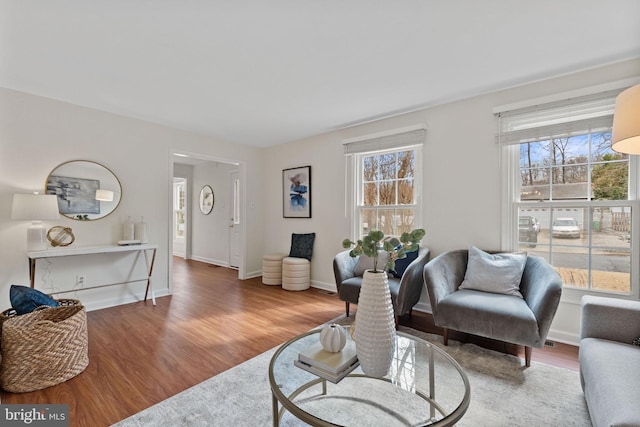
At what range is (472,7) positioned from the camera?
68.0 inches

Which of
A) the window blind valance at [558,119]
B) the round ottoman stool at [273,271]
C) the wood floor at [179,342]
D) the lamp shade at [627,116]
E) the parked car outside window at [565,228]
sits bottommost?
the wood floor at [179,342]

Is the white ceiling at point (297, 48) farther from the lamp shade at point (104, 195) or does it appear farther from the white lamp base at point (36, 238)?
the white lamp base at point (36, 238)

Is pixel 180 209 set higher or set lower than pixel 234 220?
higher

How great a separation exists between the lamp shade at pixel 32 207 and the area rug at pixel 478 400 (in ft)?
7.33

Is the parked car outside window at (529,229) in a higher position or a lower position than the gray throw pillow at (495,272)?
higher

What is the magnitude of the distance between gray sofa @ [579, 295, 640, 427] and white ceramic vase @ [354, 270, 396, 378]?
83 centimetres

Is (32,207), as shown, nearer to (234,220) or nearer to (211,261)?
(234,220)

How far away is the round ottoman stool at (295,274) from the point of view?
4258mm

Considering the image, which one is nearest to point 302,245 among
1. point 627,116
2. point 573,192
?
point 573,192

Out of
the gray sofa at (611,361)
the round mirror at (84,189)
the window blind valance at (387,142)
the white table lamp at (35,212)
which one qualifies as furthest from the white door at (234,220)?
the gray sofa at (611,361)

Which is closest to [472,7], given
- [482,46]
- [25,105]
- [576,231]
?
[482,46]

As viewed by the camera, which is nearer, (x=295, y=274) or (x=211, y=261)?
(x=295, y=274)

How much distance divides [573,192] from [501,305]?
131 centimetres

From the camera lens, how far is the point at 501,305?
7.16 ft
